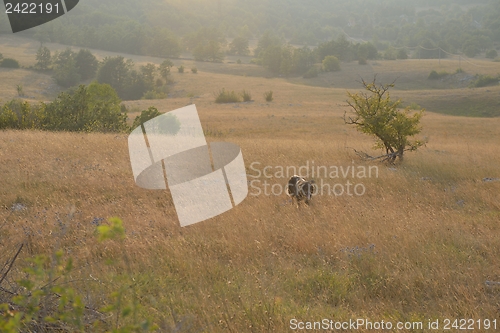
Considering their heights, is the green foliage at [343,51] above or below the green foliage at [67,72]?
above

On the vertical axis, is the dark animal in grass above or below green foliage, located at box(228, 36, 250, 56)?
below

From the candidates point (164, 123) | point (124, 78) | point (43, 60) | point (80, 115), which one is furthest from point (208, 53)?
point (80, 115)

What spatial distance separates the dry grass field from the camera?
4582 millimetres

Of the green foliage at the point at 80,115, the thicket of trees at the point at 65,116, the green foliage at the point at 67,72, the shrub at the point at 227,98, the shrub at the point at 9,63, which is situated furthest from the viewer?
the shrub at the point at 9,63

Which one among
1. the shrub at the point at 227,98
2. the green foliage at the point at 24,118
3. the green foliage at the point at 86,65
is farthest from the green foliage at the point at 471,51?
the green foliage at the point at 24,118

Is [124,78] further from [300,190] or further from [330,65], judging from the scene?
[300,190]

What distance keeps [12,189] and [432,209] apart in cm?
901

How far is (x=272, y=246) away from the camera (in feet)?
21.2

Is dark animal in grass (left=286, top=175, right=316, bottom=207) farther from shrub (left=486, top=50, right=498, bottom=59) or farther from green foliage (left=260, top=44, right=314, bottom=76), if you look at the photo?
shrub (left=486, top=50, right=498, bottom=59)

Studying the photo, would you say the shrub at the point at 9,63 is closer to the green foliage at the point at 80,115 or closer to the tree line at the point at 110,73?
the tree line at the point at 110,73

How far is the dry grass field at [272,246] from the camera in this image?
4582 millimetres

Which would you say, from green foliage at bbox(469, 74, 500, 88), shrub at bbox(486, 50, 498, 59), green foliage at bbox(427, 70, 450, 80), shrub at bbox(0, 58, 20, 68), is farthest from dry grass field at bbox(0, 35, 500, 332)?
shrub at bbox(486, 50, 498, 59)

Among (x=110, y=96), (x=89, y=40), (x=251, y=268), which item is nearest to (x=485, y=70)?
(x=110, y=96)

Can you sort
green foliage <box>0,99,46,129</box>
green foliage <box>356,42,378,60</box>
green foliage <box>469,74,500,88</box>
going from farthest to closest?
green foliage <box>356,42,378,60</box>
green foliage <box>469,74,500,88</box>
green foliage <box>0,99,46,129</box>
